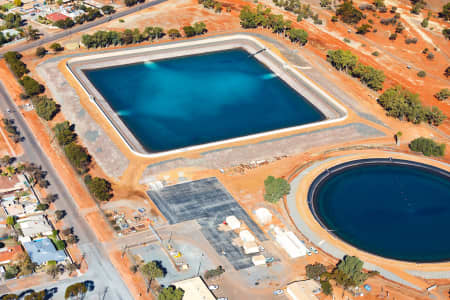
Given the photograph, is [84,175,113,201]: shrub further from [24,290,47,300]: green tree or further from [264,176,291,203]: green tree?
[264,176,291,203]: green tree

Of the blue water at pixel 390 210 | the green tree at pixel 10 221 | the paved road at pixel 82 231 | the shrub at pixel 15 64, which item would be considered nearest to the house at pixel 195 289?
the paved road at pixel 82 231

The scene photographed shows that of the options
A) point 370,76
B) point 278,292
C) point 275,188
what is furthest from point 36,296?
point 370,76

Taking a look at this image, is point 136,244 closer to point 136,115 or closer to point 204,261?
point 204,261

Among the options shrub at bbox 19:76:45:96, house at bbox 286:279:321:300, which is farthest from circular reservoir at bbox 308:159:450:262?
shrub at bbox 19:76:45:96

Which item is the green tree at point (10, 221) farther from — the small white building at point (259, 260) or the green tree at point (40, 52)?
the green tree at point (40, 52)

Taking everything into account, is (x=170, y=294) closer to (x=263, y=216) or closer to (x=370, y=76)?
(x=263, y=216)

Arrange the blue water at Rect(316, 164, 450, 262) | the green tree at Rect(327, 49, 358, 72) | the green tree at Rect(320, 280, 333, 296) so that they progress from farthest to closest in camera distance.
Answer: the green tree at Rect(327, 49, 358, 72), the blue water at Rect(316, 164, 450, 262), the green tree at Rect(320, 280, 333, 296)

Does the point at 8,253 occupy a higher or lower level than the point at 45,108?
lower
